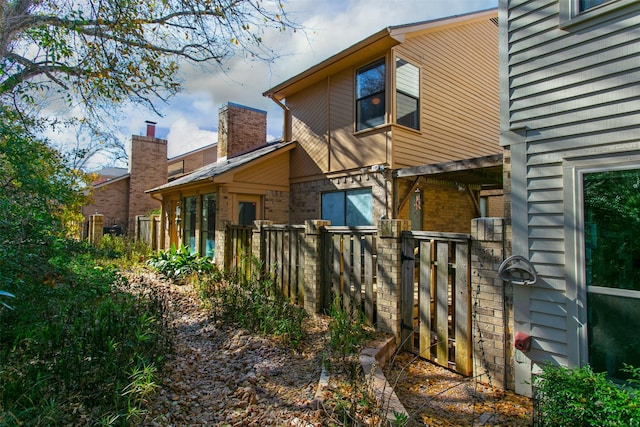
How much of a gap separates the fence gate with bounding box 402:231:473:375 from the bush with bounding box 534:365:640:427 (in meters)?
1.20

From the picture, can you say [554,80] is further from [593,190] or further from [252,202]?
[252,202]

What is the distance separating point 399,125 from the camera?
27.3ft

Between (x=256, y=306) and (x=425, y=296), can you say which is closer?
(x=425, y=296)

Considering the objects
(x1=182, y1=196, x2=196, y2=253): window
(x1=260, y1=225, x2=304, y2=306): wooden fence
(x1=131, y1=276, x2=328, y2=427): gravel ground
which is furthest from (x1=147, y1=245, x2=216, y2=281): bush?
(x1=131, y1=276, x2=328, y2=427): gravel ground

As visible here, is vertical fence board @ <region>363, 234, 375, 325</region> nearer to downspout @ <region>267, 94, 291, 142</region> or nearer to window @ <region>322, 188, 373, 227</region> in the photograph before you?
window @ <region>322, 188, 373, 227</region>

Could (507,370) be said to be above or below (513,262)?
below

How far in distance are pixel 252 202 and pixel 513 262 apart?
26.6 feet

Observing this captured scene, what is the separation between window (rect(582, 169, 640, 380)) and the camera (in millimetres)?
3230

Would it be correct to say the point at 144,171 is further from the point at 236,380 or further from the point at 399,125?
the point at 236,380

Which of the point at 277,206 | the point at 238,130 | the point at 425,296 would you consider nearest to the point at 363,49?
the point at 277,206

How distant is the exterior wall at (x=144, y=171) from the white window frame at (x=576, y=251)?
18680mm

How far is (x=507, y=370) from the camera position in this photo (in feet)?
12.8

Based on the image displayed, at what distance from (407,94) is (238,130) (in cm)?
780

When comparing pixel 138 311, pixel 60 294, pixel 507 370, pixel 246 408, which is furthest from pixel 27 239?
pixel 507 370
